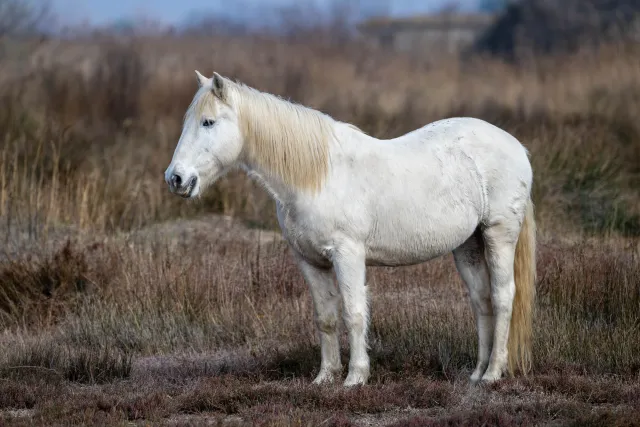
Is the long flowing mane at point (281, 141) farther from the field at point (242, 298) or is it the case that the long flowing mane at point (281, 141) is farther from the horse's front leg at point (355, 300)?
the field at point (242, 298)

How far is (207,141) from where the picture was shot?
5801mm

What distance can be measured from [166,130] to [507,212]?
9.46 meters

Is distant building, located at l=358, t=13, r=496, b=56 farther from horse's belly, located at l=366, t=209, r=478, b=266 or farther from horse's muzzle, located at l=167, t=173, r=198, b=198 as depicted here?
horse's muzzle, located at l=167, t=173, r=198, b=198

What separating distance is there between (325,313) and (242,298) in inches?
77.0

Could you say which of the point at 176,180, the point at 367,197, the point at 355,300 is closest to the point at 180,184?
the point at 176,180

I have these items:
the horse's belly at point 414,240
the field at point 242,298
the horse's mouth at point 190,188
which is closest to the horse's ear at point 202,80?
the horse's mouth at point 190,188

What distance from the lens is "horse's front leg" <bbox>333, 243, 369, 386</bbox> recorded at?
5.89m

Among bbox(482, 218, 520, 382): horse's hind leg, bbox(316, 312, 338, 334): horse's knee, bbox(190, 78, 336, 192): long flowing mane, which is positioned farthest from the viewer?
bbox(482, 218, 520, 382): horse's hind leg

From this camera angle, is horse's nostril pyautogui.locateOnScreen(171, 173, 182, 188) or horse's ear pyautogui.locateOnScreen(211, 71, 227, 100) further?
horse's ear pyautogui.locateOnScreen(211, 71, 227, 100)

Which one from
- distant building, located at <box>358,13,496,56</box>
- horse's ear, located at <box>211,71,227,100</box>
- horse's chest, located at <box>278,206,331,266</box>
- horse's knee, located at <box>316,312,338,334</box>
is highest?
distant building, located at <box>358,13,496,56</box>

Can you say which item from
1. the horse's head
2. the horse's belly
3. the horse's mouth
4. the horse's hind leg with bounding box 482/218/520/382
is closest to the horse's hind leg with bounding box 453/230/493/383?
the horse's hind leg with bounding box 482/218/520/382

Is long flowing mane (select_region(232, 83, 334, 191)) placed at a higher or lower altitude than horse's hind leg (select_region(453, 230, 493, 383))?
higher

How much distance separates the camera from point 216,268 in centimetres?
843

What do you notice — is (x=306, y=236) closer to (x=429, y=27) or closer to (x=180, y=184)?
(x=180, y=184)
